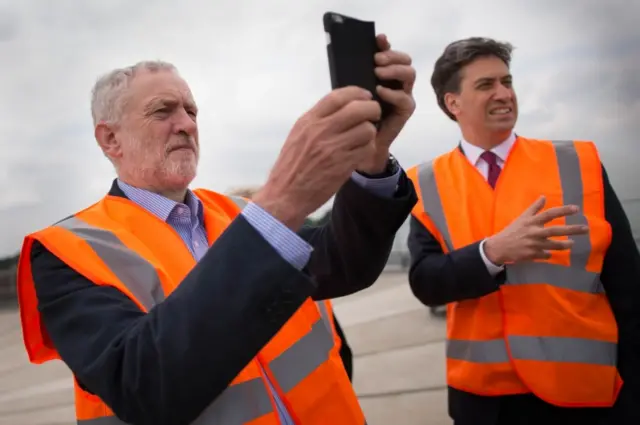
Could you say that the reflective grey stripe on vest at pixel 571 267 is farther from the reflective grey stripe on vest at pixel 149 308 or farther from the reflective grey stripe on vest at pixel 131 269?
the reflective grey stripe on vest at pixel 131 269

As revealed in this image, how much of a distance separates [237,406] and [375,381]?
323 cm

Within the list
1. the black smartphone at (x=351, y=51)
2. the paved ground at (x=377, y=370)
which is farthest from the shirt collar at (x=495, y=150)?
the paved ground at (x=377, y=370)

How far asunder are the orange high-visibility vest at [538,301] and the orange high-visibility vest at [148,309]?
58 centimetres

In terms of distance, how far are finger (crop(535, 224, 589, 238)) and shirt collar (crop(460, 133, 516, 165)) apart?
0.38 m

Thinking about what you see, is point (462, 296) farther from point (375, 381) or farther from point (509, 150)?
point (375, 381)

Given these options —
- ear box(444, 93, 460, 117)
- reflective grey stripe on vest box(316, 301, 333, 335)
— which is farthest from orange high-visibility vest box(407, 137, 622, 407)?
reflective grey stripe on vest box(316, 301, 333, 335)

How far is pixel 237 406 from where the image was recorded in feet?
3.09

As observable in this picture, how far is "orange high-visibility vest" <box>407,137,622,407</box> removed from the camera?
1.47m

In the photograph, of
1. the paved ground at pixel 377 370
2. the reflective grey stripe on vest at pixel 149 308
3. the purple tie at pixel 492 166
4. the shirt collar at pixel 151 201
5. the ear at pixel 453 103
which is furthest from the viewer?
the paved ground at pixel 377 370

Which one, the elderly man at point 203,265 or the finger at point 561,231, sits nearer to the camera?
the elderly man at point 203,265

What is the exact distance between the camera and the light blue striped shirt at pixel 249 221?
684 millimetres

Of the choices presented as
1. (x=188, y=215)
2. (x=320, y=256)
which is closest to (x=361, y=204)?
(x=320, y=256)

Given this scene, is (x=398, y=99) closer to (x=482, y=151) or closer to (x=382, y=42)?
(x=382, y=42)

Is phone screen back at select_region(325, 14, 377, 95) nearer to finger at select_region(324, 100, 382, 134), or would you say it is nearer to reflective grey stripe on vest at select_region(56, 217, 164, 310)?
finger at select_region(324, 100, 382, 134)
